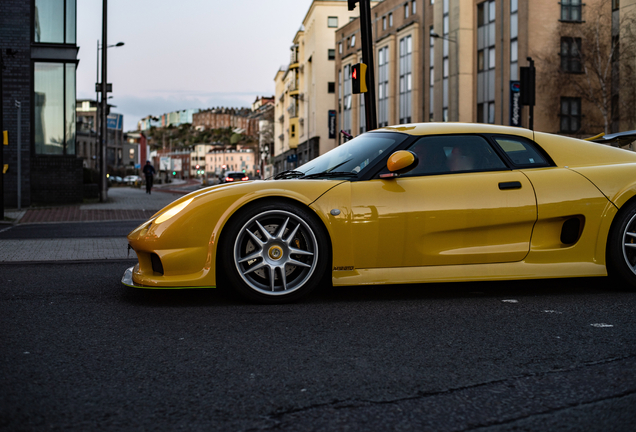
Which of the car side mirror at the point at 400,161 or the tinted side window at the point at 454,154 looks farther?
the tinted side window at the point at 454,154

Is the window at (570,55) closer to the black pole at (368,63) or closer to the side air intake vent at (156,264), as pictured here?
the black pole at (368,63)

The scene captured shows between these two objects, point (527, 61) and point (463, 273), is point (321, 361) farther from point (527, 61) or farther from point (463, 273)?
point (527, 61)

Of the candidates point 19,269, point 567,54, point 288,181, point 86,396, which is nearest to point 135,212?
point 19,269

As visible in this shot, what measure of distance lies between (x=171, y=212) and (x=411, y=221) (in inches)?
62.8

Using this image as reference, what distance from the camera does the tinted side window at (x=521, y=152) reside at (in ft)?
15.9

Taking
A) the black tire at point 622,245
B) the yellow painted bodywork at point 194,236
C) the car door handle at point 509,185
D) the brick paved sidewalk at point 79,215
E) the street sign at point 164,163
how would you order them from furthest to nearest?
the street sign at point 164,163 → the brick paved sidewalk at point 79,215 → the black tire at point 622,245 → the car door handle at point 509,185 → the yellow painted bodywork at point 194,236

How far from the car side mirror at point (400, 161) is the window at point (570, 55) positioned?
109 feet

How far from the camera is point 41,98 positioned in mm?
21875

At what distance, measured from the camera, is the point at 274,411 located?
2430mm

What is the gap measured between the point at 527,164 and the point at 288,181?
1760 mm

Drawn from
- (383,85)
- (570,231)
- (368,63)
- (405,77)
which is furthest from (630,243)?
(383,85)

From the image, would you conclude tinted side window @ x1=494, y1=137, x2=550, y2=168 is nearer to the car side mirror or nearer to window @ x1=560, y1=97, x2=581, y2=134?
the car side mirror

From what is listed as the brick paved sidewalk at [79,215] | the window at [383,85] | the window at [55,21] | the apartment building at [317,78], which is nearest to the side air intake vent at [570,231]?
the brick paved sidewalk at [79,215]

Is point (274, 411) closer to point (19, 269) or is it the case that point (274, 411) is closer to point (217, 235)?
point (217, 235)
